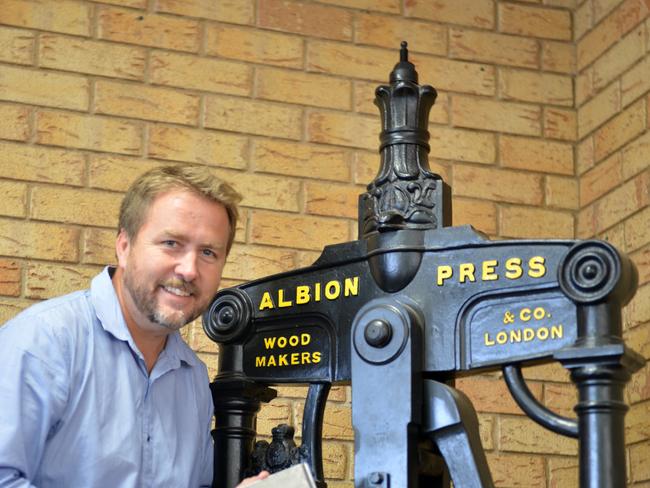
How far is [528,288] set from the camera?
216 cm

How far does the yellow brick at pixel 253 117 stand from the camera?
3.35m

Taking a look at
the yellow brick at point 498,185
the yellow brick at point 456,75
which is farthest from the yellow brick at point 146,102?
the yellow brick at point 498,185

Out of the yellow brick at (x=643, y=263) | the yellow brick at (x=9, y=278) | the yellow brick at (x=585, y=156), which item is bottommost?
the yellow brick at (x=9, y=278)

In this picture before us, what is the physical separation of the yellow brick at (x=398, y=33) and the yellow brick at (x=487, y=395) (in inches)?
37.0

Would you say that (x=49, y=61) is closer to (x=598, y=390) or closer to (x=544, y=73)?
(x=544, y=73)

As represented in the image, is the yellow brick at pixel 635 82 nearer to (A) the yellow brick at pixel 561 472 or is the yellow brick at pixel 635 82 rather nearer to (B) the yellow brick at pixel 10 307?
(A) the yellow brick at pixel 561 472

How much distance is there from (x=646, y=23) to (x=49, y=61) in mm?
1579

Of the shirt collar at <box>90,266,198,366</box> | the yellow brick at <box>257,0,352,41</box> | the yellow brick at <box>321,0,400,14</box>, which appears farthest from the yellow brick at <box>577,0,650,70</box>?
the shirt collar at <box>90,266,198,366</box>

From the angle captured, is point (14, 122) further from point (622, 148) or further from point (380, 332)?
point (622, 148)

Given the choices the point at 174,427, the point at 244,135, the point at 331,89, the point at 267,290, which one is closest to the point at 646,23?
the point at 331,89

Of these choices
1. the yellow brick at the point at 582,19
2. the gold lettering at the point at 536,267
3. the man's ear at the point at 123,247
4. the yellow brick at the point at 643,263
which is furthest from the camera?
the yellow brick at the point at 582,19

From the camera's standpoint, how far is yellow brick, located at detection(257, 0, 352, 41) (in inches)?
136

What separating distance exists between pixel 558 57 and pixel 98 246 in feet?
4.79

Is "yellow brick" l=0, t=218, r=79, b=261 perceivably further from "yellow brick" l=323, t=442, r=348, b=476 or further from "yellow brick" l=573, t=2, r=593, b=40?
"yellow brick" l=573, t=2, r=593, b=40
